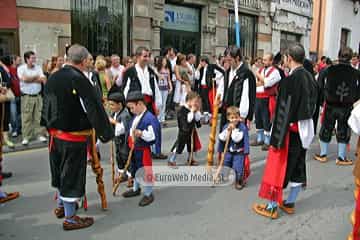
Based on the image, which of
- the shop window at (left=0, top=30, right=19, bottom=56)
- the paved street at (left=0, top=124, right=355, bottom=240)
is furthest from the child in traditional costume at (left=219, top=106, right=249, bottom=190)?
the shop window at (left=0, top=30, right=19, bottom=56)

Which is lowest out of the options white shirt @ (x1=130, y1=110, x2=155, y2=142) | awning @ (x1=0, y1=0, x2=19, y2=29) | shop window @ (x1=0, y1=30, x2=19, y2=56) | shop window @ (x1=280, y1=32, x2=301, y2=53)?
white shirt @ (x1=130, y1=110, x2=155, y2=142)

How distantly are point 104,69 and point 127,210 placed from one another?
15.7ft

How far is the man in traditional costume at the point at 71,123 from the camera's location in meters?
3.51

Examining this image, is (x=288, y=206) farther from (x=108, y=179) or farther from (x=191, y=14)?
(x=191, y=14)

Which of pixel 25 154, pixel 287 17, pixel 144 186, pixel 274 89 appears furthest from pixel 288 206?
pixel 287 17

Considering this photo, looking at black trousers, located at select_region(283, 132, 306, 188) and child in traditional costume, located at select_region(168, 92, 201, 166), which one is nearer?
black trousers, located at select_region(283, 132, 306, 188)

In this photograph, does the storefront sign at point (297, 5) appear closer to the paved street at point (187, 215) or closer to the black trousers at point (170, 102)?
the black trousers at point (170, 102)

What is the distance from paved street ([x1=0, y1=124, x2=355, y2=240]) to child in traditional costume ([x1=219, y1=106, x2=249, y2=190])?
0.29 metres

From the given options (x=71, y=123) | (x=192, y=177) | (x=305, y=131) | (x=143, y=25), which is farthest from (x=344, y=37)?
(x=71, y=123)

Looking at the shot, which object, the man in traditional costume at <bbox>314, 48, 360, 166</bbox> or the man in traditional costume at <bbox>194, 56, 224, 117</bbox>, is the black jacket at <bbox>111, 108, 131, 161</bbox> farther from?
the man in traditional costume at <bbox>194, 56, 224, 117</bbox>

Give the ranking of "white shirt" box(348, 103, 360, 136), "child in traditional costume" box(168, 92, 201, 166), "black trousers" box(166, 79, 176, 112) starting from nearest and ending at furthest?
"white shirt" box(348, 103, 360, 136), "child in traditional costume" box(168, 92, 201, 166), "black trousers" box(166, 79, 176, 112)

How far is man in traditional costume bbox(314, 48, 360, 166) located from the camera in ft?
20.9

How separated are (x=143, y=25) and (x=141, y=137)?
9.27 meters

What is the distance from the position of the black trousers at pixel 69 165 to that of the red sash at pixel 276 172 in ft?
6.62
